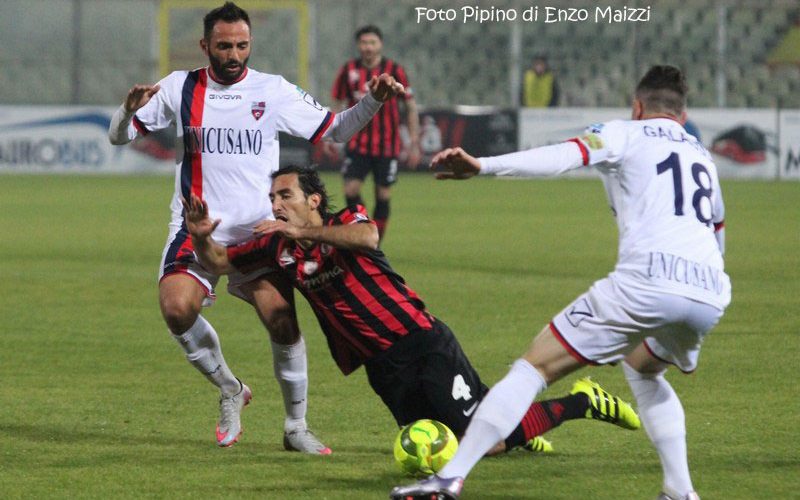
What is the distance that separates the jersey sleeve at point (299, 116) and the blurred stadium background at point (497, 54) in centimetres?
2056

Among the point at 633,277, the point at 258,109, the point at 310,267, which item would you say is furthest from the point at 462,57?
the point at 633,277

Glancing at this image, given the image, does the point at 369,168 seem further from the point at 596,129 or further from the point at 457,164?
the point at 457,164

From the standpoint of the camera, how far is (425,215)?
59.6 feet

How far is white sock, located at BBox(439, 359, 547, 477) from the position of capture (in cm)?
477

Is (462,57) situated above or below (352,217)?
above

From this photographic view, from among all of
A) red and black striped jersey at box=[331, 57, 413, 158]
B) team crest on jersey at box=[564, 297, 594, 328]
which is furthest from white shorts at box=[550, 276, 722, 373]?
red and black striped jersey at box=[331, 57, 413, 158]

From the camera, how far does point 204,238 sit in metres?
5.88

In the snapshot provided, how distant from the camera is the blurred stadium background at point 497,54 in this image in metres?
28.0

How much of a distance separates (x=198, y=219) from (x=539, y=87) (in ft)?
67.9

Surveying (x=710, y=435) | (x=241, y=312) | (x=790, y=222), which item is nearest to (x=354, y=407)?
(x=710, y=435)

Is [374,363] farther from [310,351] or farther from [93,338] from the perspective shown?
[93,338]

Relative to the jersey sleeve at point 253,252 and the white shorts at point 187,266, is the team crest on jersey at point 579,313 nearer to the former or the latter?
the jersey sleeve at point 253,252

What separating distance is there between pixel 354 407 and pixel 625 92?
70.3ft

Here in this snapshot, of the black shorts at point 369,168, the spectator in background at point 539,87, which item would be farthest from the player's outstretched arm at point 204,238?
the spectator in background at point 539,87
